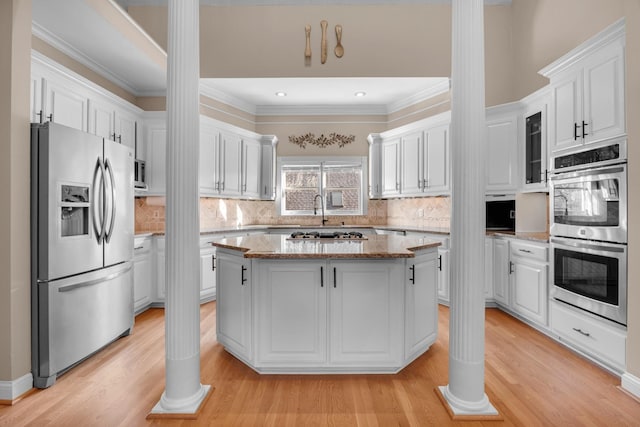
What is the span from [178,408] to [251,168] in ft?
12.7

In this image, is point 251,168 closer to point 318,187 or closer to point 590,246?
point 318,187

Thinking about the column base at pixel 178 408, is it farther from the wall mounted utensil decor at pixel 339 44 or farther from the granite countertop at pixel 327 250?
the wall mounted utensil decor at pixel 339 44

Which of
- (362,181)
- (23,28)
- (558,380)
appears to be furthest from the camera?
(362,181)

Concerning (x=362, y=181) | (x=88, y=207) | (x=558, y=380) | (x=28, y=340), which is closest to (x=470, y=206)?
(x=558, y=380)

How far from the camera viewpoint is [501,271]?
12.4 feet

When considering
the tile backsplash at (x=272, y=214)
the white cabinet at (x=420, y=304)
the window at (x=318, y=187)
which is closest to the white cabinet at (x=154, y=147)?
the tile backsplash at (x=272, y=214)

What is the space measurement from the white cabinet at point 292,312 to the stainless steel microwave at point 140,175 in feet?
8.46

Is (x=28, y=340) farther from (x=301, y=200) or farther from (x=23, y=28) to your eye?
(x=301, y=200)

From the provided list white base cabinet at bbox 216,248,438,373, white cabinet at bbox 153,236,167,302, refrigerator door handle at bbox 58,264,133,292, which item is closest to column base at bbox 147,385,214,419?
white base cabinet at bbox 216,248,438,373

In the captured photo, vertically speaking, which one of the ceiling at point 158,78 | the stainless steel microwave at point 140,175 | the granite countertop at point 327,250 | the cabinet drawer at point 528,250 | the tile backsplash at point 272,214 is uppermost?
the ceiling at point 158,78

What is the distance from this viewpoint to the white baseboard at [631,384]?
216cm

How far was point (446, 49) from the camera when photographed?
4.57 metres

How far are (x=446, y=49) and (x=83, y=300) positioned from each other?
5.05m

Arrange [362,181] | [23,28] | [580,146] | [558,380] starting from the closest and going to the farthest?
1. [23,28]
2. [558,380]
3. [580,146]
4. [362,181]
